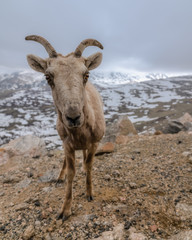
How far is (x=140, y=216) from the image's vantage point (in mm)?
4777

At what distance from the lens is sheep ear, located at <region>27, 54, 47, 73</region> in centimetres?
529

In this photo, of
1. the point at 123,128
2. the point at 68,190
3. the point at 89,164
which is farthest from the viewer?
the point at 123,128

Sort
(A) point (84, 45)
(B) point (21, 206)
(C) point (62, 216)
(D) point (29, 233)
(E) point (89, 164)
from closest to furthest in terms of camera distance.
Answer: (D) point (29, 233), (C) point (62, 216), (A) point (84, 45), (B) point (21, 206), (E) point (89, 164)

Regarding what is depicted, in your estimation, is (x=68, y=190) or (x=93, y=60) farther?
(x=93, y=60)

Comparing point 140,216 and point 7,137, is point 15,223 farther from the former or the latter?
point 7,137

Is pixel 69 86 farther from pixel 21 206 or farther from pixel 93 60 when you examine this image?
pixel 21 206

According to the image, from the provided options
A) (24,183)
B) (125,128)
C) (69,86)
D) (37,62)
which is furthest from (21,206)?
(125,128)

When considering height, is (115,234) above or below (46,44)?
below

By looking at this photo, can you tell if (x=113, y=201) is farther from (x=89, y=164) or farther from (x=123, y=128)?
(x=123, y=128)

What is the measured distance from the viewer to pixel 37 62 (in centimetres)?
546

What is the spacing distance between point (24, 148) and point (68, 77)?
35.4 ft

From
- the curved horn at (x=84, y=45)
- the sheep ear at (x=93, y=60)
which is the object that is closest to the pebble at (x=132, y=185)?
the sheep ear at (x=93, y=60)

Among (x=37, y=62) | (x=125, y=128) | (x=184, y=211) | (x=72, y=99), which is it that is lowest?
(x=125, y=128)

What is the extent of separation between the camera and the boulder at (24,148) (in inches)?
497
